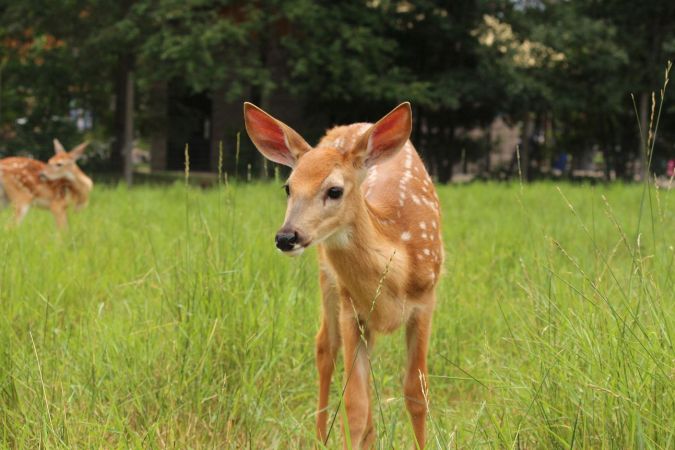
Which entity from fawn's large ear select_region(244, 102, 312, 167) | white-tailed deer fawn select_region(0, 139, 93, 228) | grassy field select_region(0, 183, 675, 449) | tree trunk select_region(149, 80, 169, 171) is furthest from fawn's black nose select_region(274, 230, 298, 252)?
tree trunk select_region(149, 80, 169, 171)

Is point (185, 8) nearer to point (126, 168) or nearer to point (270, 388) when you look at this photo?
point (126, 168)

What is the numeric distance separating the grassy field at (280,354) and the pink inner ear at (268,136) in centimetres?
48

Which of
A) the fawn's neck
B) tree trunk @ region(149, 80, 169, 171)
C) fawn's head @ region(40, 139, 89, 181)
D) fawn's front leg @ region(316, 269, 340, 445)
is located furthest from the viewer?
tree trunk @ region(149, 80, 169, 171)

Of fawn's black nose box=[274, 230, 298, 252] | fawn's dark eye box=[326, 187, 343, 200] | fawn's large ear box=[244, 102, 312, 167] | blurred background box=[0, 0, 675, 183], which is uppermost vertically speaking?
blurred background box=[0, 0, 675, 183]

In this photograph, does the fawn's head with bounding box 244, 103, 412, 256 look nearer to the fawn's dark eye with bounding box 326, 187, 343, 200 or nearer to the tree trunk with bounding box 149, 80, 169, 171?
the fawn's dark eye with bounding box 326, 187, 343, 200

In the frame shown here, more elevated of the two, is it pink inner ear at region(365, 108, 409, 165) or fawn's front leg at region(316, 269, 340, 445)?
pink inner ear at region(365, 108, 409, 165)

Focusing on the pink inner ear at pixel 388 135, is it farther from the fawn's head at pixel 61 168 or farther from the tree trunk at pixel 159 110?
the tree trunk at pixel 159 110

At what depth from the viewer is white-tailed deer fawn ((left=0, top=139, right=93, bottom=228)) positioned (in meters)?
7.91

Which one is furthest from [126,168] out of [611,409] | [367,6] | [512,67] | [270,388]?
[611,409]

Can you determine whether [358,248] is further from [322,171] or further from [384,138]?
[384,138]

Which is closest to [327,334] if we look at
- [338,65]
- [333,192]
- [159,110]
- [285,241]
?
[333,192]

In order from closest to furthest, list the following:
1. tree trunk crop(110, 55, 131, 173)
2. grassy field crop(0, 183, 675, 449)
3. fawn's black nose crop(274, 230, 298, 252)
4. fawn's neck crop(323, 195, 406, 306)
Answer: grassy field crop(0, 183, 675, 449) → fawn's black nose crop(274, 230, 298, 252) → fawn's neck crop(323, 195, 406, 306) → tree trunk crop(110, 55, 131, 173)

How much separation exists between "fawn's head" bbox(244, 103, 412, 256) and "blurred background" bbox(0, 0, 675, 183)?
515 inches

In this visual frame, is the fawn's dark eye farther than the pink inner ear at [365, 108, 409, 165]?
No
